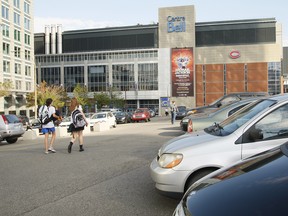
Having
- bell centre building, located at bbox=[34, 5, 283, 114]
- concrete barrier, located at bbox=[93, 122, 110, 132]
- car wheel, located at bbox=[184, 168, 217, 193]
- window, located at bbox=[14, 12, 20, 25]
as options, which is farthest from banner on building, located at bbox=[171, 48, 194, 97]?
car wheel, located at bbox=[184, 168, 217, 193]

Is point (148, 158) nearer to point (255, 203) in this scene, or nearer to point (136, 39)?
point (255, 203)

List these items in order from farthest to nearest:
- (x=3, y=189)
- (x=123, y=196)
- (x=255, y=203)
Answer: (x=3, y=189), (x=123, y=196), (x=255, y=203)

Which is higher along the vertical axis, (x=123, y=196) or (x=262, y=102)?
(x=262, y=102)

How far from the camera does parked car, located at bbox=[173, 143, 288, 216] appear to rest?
199 cm

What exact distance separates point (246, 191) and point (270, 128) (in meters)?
2.71

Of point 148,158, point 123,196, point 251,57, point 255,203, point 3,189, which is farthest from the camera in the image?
point 251,57

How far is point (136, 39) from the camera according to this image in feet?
301

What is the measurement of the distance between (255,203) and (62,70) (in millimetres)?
96837

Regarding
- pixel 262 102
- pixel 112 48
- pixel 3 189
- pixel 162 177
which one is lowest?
pixel 3 189

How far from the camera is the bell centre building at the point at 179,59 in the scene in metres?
88.6

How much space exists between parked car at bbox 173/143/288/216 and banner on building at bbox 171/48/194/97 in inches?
3432

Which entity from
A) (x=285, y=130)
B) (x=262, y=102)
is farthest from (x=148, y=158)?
(x=285, y=130)

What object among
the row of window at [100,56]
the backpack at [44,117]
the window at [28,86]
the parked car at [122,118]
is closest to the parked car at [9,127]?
the backpack at [44,117]

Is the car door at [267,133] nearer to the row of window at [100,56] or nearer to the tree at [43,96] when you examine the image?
the tree at [43,96]
